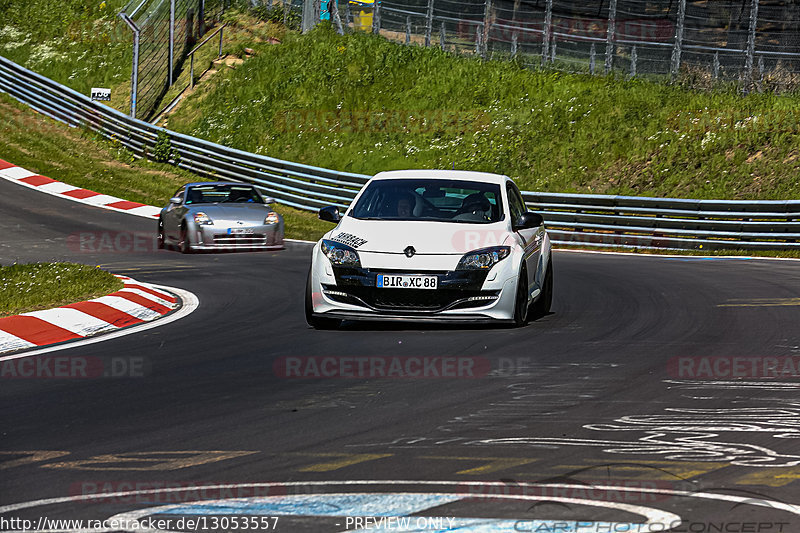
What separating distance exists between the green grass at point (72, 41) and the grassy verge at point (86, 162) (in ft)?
10.4

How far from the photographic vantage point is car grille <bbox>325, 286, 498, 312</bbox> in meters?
11.0

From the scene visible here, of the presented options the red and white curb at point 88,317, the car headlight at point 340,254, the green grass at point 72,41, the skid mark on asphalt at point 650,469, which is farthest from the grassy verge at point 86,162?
the skid mark on asphalt at point 650,469

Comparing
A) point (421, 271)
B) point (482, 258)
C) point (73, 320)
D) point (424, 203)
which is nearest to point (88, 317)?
point (73, 320)

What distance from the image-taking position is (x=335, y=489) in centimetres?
543

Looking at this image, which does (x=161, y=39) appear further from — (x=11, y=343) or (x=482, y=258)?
(x=11, y=343)

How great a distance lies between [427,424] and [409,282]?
12.9 ft

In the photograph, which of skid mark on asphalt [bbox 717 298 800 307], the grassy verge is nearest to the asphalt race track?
skid mark on asphalt [bbox 717 298 800 307]

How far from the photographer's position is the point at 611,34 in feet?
105

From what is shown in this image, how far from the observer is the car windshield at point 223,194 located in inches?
847

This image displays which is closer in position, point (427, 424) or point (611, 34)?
point (427, 424)

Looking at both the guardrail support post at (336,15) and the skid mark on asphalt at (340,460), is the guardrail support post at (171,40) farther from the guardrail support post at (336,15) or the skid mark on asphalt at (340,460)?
the skid mark on asphalt at (340,460)

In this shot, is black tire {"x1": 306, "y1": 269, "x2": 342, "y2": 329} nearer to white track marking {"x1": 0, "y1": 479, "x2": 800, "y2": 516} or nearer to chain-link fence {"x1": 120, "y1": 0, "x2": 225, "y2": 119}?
white track marking {"x1": 0, "y1": 479, "x2": 800, "y2": 516}

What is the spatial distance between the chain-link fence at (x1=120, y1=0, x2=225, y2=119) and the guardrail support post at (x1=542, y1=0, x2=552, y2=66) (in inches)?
427

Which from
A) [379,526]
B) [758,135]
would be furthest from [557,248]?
[379,526]
